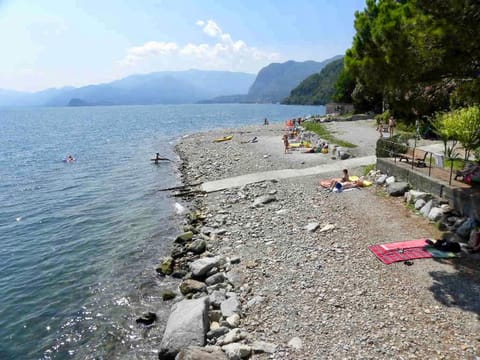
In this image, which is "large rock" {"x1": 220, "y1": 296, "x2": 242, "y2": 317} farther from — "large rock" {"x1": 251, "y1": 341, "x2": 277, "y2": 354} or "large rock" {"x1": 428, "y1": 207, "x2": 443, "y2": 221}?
"large rock" {"x1": 428, "y1": 207, "x2": 443, "y2": 221}

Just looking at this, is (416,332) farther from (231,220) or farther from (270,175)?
(270,175)

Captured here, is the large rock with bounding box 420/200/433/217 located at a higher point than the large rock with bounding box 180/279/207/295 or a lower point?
higher

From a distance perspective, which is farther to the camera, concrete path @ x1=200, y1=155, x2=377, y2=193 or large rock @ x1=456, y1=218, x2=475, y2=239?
concrete path @ x1=200, y1=155, x2=377, y2=193

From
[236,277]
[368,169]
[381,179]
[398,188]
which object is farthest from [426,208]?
[236,277]

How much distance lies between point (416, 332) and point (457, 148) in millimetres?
14582

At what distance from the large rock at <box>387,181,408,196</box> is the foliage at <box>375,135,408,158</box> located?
254cm

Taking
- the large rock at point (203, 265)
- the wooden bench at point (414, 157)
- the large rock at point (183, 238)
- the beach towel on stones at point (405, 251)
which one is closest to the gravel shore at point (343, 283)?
the beach towel on stones at point (405, 251)

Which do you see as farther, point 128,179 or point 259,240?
→ point 128,179

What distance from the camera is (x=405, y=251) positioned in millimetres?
9562

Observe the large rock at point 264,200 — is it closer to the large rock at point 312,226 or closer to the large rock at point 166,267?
the large rock at point 312,226

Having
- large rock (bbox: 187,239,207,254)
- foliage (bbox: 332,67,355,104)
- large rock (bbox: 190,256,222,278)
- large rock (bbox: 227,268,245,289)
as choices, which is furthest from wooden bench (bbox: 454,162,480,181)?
foliage (bbox: 332,67,355,104)

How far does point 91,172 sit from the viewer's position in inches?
1214

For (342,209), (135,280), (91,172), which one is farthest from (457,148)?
(91,172)

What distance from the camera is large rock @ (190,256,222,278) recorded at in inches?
425
